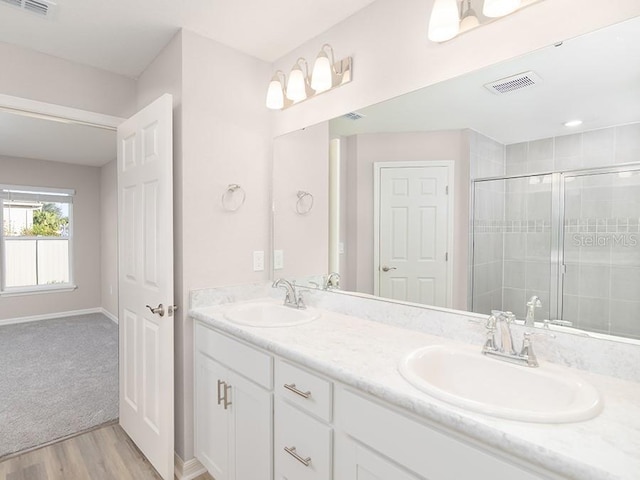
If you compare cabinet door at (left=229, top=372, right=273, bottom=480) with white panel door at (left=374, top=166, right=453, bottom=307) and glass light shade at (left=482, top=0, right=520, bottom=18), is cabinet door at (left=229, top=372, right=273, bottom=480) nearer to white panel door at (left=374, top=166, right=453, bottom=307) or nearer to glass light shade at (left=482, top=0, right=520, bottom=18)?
white panel door at (left=374, top=166, right=453, bottom=307)

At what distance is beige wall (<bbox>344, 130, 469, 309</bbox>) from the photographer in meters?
1.48

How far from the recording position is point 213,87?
2006 millimetres

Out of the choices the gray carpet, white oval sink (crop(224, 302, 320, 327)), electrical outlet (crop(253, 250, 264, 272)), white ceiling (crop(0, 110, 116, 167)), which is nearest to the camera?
white oval sink (crop(224, 302, 320, 327))

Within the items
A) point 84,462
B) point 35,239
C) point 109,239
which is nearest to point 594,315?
point 84,462

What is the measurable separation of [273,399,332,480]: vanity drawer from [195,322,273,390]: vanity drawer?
13cm

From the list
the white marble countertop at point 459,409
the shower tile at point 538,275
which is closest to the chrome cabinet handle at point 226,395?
the white marble countertop at point 459,409

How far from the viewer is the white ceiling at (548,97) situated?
1.08 metres

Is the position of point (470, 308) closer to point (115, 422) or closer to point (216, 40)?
point (216, 40)

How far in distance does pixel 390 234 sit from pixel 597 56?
3.12 feet

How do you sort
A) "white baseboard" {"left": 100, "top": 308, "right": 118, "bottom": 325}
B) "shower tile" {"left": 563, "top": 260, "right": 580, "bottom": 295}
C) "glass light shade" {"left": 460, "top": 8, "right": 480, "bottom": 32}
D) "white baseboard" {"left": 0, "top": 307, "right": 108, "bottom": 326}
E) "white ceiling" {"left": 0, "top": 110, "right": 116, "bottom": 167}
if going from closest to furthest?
"shower tile" {"left": 563, "top": 260, "right": 580, "bottom": 295} < "glass light shade" {"left": 460, "top": 8, "right": 480, "bottom": 32} < "white ceiling" {"left": 0, "top": 110, "right": 116, "bottom": 167} < "white baseboard" {"left": 0, "top": 307, "right": 108, "bottom": 326} < "white baseboard" {"left": 100, "top": 308, "right": 118, "bottom": 325}

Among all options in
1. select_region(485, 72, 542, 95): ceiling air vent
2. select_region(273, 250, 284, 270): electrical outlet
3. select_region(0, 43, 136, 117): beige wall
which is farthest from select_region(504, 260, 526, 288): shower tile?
select_region(0, 43, 136, 117): beige wall

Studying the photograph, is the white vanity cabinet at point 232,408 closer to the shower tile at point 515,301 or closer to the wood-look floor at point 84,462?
the wood-look floor at point 84,462

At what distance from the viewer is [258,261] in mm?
2225

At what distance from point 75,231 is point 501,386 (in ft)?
20.0
